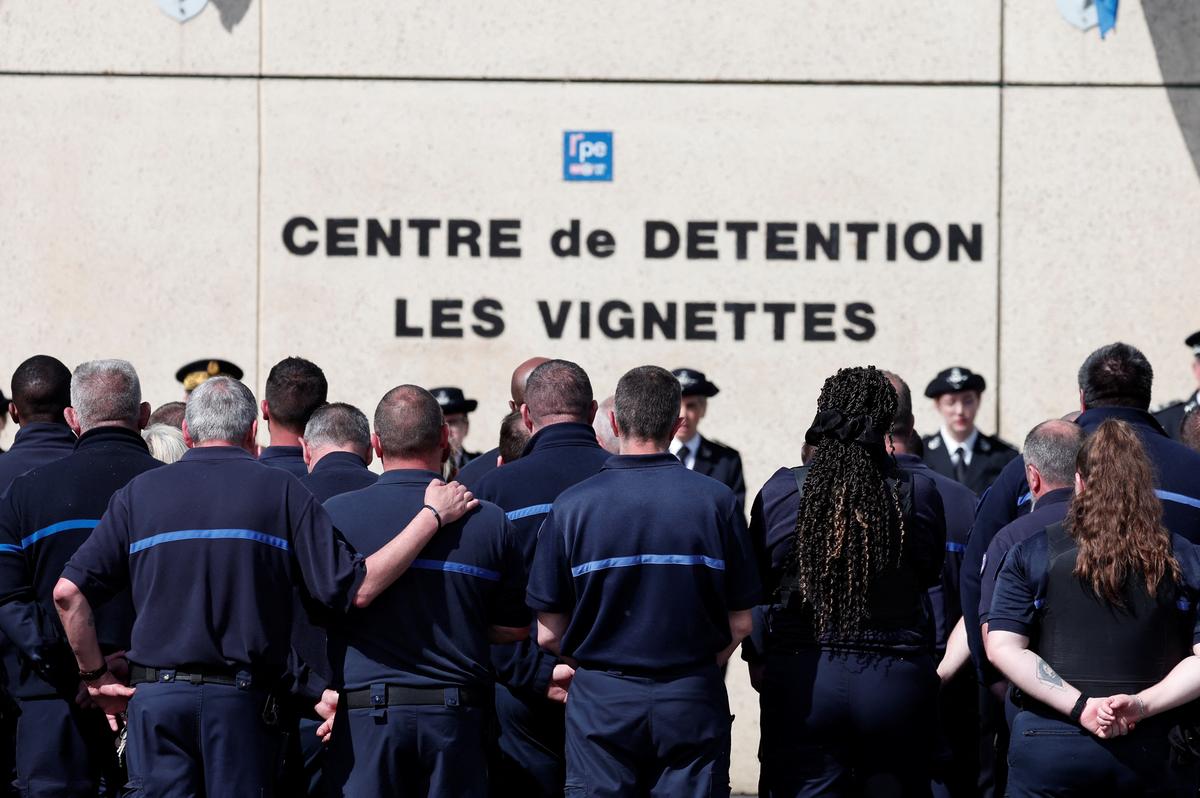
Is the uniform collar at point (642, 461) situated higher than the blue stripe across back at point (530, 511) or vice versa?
the uniform collar at point (642, 461)

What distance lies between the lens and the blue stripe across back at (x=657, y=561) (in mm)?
4883

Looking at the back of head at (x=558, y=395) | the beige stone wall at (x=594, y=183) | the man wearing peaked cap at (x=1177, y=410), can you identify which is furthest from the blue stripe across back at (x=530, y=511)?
the man wearing peaked cap at (x=1177, y=410)

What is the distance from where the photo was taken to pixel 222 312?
859cm

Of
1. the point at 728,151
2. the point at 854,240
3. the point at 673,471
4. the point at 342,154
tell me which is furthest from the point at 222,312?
the point at 673,471

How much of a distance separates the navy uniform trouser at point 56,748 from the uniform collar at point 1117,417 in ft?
11.7

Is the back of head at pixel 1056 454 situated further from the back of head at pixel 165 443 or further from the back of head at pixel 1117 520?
the back of head at pixel 165 443

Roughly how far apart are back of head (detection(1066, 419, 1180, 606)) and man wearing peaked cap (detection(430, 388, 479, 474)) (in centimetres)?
405

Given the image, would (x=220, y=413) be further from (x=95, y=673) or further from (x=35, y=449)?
(x=35, y=449)

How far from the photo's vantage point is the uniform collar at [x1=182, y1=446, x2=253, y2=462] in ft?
16.4

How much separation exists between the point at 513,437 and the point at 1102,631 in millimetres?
2554

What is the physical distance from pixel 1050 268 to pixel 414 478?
4.64m

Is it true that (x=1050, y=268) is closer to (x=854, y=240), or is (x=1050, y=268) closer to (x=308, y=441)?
(x=854, y=240)

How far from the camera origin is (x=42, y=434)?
5.96 m

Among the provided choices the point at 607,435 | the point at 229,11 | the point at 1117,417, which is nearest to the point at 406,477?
the point at 607,435
